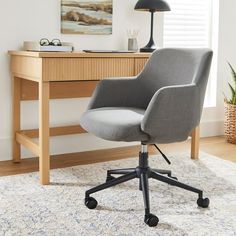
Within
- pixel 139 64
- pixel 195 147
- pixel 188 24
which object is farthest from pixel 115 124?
pixel 188 24

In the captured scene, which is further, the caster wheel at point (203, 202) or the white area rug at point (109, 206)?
the caster wheel at point (203, 202)

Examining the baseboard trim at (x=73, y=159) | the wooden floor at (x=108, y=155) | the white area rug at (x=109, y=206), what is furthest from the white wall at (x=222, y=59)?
the white area rug at (x=109, y=206)

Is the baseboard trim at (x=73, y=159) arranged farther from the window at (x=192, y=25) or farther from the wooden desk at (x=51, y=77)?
the window at (x=192, y=25)

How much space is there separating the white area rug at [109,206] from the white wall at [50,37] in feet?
1.56

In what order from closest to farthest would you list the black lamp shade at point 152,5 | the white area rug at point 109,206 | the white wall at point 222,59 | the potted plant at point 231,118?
1. the white area rug at point 109,206
2. the black lamp shade at point 152,5
3. the potted plant at point 231,118
4. the white wall at point 222,59

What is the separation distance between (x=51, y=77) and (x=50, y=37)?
70 cm

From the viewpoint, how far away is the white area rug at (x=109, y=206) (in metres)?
1.89

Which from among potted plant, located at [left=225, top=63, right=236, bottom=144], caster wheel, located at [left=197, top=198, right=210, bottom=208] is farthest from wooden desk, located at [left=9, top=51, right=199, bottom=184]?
caster wheel, located at [left=197, top=198, right=210, bottom=208]

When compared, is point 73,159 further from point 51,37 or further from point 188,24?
point 188,24

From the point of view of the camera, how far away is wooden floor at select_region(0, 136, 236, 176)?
2834 mm

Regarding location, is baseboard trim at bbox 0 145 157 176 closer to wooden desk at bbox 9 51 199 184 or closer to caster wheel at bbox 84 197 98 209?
wooden desk at bbox 9 51 199 184

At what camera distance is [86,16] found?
3.10 m

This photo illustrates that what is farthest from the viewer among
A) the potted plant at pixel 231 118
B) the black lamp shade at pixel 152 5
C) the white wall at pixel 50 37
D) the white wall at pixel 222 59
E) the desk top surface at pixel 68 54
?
the white wall at pixel 222 59

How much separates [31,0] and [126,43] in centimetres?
81
